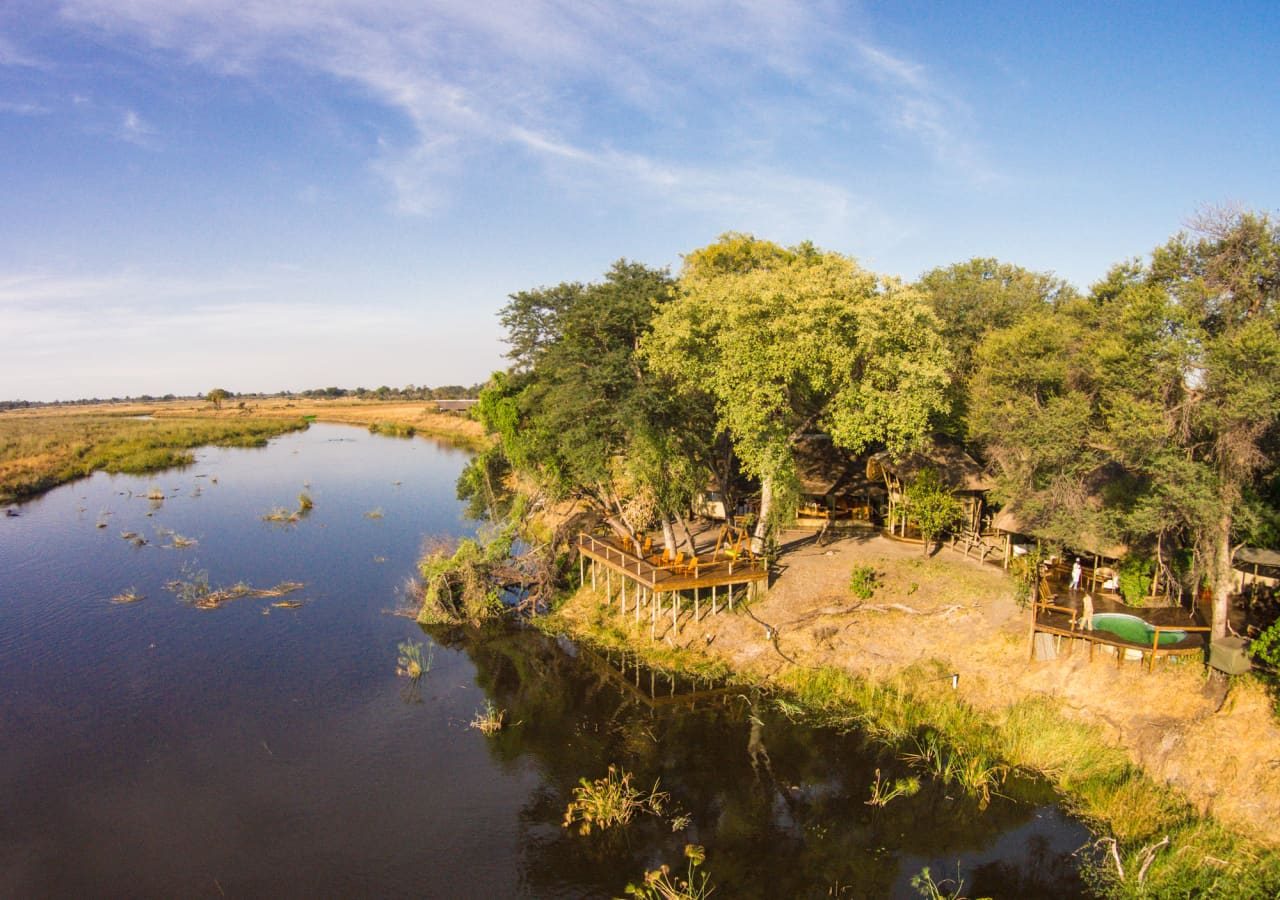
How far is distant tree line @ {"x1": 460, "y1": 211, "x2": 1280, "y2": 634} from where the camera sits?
18438mm

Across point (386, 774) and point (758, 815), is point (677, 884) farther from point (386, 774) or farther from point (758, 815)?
point (386, 774)

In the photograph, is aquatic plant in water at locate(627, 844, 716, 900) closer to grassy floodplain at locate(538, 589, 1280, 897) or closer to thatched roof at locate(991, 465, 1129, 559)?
grassy floodplain at locate(538, 589, 1280, 897)

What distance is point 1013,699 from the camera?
2025cm

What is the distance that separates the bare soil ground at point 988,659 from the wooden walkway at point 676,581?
916mm

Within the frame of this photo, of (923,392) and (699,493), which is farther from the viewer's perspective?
(699,493)

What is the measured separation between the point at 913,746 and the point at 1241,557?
441 inches

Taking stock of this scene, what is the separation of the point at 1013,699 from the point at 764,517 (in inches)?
431

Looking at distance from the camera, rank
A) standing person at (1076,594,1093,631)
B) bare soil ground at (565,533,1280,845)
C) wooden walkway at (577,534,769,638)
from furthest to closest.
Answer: wooden walkway at (577,534,769,638) → standing person at (1076,594,1093,631) → bare soil ground at (565,533,1280,845)

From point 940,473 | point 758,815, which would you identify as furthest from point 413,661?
point 940,473

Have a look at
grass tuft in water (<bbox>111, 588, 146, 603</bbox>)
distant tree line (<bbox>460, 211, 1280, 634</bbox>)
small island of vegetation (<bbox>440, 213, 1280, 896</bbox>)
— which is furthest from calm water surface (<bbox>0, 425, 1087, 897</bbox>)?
distant tree line (<bbox>460, 211, 1280, 634</bbox>)

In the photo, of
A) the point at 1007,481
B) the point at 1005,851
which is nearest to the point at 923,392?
the point at 1007,481

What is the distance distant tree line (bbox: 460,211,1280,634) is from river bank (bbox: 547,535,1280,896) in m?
2.93

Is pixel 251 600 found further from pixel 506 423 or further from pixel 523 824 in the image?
pixel 523 824

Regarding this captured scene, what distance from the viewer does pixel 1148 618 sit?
67.9ft
